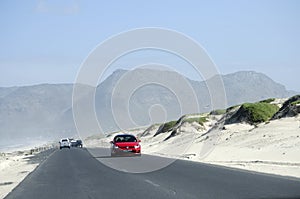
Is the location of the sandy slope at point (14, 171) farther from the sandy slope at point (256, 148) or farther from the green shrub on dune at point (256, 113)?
the green shrub on dune at point (256, 113)

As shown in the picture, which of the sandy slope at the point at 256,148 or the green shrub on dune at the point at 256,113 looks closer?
the sandy slope at the point at 256,148

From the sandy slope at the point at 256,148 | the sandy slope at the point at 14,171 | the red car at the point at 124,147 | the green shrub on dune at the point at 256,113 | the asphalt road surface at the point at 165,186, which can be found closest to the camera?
the asphalt road surface at the point at 165,186

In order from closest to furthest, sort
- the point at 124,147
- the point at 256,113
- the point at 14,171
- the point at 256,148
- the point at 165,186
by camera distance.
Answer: the point at 165,186 < the point at 14,171 < the point at 256,148 < the point at 124,147 < the point at 256,113

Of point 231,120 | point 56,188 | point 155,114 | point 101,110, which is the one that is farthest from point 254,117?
point 101,110

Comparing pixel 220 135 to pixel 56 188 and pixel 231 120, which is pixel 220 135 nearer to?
pixel 231 120

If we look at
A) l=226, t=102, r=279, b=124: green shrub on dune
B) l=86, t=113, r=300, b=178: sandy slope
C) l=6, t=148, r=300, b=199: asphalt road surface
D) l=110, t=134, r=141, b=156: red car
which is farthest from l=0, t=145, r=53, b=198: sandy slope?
l=226, t=102, r=279, b=124: green shrub on dune

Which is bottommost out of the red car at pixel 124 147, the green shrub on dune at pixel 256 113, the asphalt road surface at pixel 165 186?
the asphalt road surface at pixel 165 186

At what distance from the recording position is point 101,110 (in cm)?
16400

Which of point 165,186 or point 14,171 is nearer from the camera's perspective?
point 165,186

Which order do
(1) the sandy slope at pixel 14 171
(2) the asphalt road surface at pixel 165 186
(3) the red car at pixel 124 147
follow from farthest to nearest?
1. (3) the red car at pixel 124 147
2. (1) the sandy slope at pixel 14 171
3. (2) the asphalt road surface at pixel 165 186

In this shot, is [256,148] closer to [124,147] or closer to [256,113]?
[124,147]

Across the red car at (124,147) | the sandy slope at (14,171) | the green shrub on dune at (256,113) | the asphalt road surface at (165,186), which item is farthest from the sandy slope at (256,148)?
the sandy slope at (14,171)

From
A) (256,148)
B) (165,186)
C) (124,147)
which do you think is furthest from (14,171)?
(165,186)

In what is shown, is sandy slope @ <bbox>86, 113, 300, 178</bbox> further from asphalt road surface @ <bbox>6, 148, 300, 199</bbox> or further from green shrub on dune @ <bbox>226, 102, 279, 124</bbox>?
asphalt road surface @ <bbox>6, 148, 300, 199</bbox>
